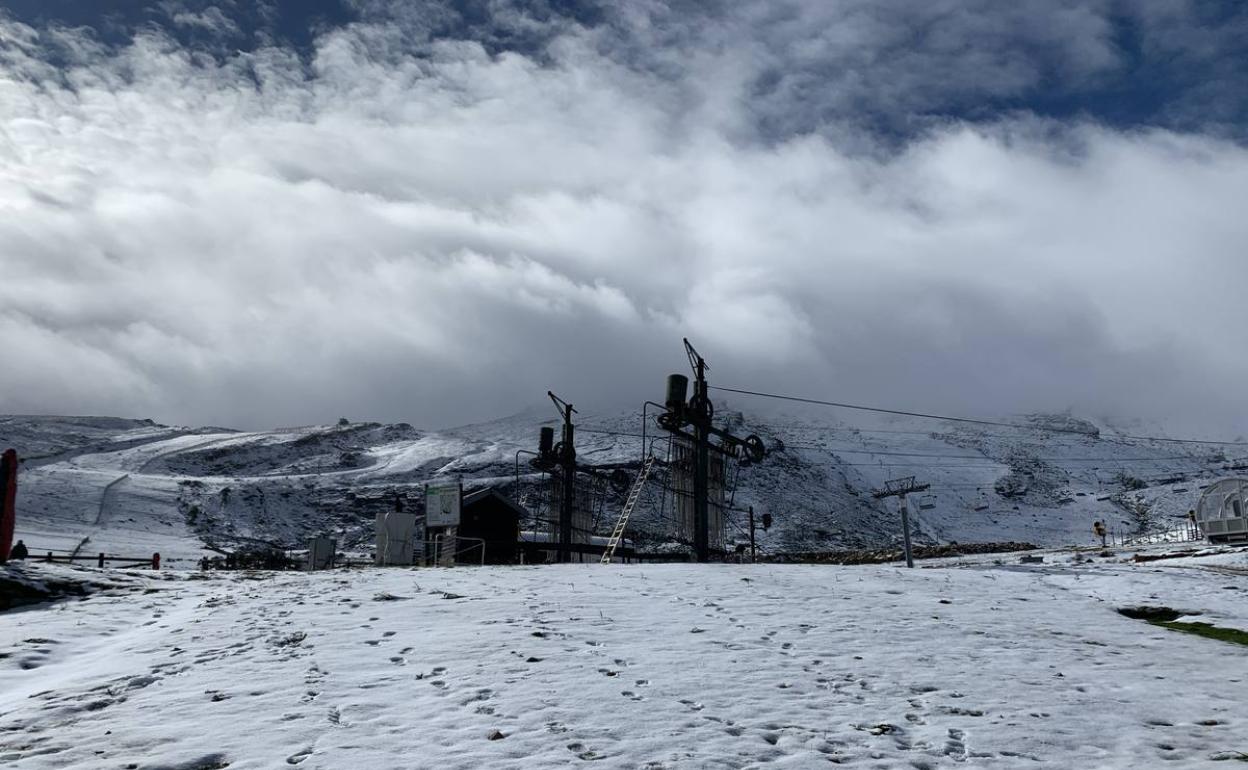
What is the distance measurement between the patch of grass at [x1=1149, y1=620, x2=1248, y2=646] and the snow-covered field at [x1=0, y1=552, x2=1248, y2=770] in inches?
28.9

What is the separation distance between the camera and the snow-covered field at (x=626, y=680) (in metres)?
9.89

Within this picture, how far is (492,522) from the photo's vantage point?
5988 centimetres

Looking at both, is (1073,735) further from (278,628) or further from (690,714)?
(278,628)

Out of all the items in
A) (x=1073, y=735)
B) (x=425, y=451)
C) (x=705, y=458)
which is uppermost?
(x=425, y=451)

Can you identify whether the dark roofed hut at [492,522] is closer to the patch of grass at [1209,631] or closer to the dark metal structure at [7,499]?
the dark metal structure at [7,499]

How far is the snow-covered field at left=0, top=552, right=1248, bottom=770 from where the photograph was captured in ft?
32.4

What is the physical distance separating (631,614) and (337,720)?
308 inches

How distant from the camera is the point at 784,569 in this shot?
2670cm

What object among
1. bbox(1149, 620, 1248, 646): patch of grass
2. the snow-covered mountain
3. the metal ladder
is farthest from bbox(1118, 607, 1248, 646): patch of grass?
the snow-covered mountain

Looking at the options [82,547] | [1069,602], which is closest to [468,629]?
[1069,602]

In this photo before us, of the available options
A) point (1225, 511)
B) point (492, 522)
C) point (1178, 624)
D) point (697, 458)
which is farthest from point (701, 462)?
point (1225, 511)

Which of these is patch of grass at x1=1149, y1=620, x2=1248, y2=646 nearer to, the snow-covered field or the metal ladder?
the snow-covered field

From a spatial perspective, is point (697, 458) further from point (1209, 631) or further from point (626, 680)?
point (626, 680)

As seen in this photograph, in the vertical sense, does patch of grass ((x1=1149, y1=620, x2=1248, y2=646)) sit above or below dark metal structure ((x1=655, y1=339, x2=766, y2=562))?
below
